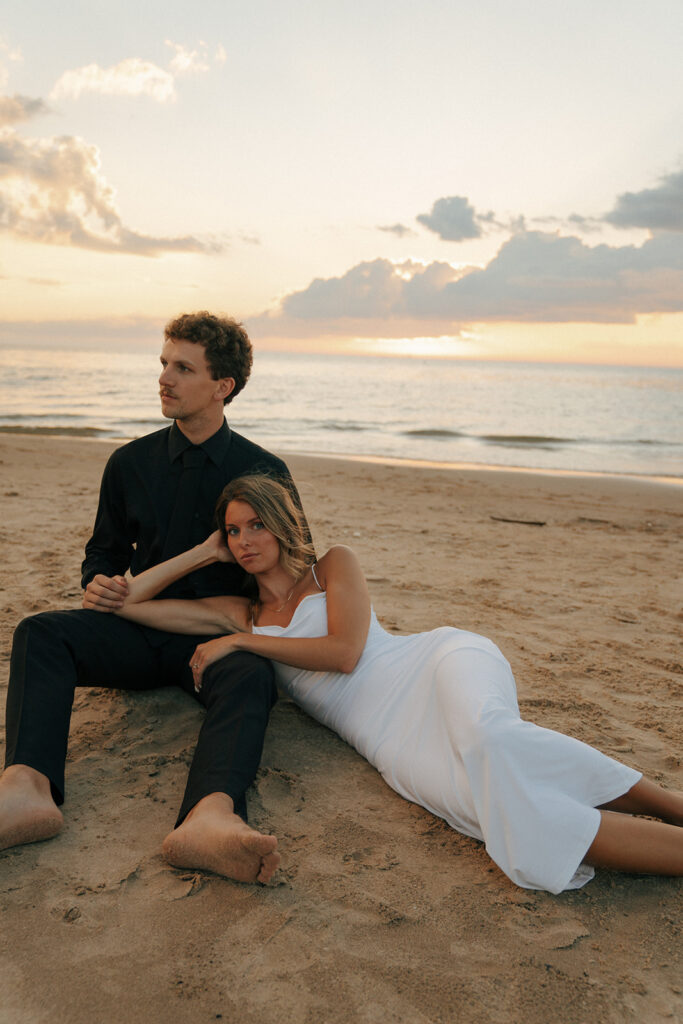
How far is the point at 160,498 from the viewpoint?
3.39m

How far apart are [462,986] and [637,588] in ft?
14.6

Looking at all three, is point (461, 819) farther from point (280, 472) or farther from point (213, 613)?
point (280, 472)

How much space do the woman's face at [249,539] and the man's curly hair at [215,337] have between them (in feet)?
2.31

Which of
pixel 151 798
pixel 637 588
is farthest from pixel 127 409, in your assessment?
pixel 151 798

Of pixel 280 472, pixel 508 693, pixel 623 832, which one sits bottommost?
pixel 623 832

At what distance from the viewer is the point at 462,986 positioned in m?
1.91

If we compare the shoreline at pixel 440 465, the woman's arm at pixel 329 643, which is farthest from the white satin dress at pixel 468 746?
the shoreline at pixel 440 465

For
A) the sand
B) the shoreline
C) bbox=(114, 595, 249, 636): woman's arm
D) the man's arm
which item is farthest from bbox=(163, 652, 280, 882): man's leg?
the shoreline

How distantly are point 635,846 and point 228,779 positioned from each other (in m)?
1.29

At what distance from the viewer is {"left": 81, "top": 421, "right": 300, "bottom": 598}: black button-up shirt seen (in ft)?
11.1

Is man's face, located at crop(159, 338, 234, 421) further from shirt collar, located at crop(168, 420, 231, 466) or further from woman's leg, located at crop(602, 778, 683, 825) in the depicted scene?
woman's leg, located at crop(602, 778, 683, 825)

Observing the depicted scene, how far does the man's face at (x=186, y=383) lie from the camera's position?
10.9ft

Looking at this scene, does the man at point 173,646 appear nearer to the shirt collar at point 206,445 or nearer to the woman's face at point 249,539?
the shirt collar at point 206,445

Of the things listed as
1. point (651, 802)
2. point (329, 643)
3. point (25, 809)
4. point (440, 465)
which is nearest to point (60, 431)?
point (440, 465)
